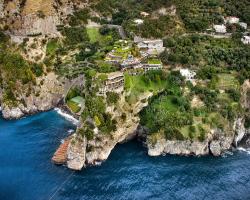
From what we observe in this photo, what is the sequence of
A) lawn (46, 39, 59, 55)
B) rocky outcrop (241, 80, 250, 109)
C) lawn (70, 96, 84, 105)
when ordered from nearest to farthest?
rocky outcrop (241, 80, 250, 109), lawn (70, 96, 84, 105), lawn (46, 39, 59, 55)

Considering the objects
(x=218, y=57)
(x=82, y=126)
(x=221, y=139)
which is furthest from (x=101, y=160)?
(x=218, y=57)

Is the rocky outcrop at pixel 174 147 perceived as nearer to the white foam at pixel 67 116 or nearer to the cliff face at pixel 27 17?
the white foam at pixel 67 116

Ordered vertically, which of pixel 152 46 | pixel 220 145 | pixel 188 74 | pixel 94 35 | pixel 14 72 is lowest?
pixel 220 145

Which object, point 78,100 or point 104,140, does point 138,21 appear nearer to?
point 78,100

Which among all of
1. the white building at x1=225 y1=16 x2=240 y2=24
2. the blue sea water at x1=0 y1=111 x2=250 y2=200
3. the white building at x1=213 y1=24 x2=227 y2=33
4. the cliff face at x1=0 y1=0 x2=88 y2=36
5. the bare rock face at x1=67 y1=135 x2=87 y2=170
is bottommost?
the blue sea water at x1=0 y1=111 x2=250 y2=200

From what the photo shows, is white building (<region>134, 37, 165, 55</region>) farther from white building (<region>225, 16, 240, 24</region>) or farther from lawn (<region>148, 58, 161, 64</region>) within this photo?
white building (<region>225, 16, 240, 24</region>)

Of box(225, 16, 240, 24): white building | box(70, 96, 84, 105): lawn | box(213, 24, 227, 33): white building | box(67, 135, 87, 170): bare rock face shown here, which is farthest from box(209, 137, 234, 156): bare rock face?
box(225, 16, 240, 24): white building

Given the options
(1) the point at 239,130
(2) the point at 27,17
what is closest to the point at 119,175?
(1) the point at 239,130
